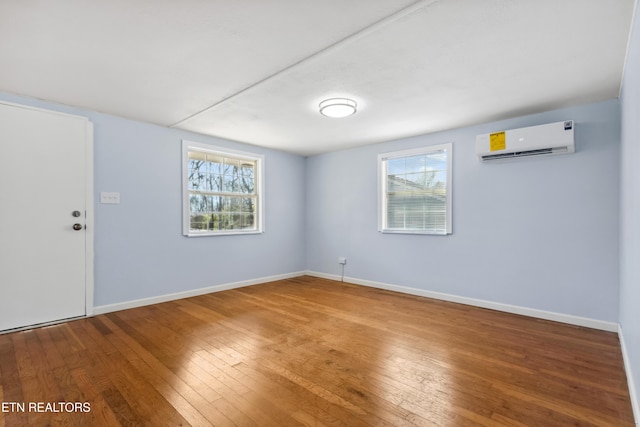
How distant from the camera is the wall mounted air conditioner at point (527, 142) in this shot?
313cm

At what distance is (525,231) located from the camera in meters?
3.52

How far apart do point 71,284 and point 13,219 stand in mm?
838

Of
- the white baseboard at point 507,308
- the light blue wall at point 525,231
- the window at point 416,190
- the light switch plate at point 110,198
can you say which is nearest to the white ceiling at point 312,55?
the light blue wall at point 525,231

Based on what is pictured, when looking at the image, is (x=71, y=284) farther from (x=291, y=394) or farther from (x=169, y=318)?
(x=291, y=394)

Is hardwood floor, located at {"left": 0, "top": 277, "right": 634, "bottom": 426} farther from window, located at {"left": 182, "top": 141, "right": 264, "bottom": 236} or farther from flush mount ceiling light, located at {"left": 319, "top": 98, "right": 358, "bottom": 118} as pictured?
flush mount ceiling light, located at {"left": 319, "top": 98, "right": 358, "bottom": 118}

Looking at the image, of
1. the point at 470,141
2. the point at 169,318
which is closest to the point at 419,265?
the point at 470,141

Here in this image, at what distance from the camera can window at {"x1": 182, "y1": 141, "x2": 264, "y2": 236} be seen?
4426 mm

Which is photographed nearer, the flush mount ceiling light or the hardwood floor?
the hardwood floor

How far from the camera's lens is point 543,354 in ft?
8.17

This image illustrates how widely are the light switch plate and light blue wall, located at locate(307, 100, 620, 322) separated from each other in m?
3.48

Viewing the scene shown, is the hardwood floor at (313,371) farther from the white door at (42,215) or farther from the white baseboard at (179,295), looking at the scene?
the white door at (42,215)

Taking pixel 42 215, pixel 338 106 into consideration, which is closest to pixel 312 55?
pixel 338 106

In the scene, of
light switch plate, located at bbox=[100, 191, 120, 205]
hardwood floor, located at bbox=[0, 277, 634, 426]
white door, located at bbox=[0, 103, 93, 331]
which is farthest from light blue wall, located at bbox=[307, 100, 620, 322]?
white door, located at bbox=[0, 103, 93, 331]

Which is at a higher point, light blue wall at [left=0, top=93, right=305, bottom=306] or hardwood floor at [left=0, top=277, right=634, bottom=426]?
light blue wall at [left=0, top=93, right=305, bottom=306]
